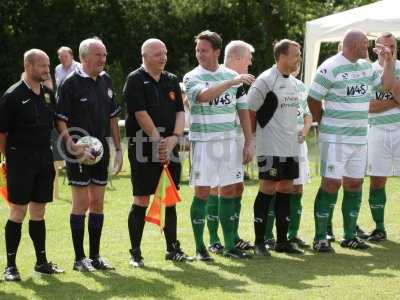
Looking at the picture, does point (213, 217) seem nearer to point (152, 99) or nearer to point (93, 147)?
point (152, 99)

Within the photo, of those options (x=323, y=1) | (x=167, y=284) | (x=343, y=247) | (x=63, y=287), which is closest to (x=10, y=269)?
(x=63, y=287)

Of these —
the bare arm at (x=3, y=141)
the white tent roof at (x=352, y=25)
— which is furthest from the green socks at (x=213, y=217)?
the white tent roof at (x=352, y=25)

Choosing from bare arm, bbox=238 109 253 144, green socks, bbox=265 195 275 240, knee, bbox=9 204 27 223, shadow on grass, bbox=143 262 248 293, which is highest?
bare arm, bbox=238 109 253 144

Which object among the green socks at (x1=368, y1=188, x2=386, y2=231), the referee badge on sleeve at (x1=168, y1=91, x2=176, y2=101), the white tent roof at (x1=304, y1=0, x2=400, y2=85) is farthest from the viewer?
the white tent roof at (x1=304, y1=0, x2=400, y2=85)

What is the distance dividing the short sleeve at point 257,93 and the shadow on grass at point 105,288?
2.19 metres

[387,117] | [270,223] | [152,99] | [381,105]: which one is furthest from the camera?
[387,117]

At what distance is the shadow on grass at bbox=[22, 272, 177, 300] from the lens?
7039 millimetres

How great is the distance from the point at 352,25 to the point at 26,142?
9330mm

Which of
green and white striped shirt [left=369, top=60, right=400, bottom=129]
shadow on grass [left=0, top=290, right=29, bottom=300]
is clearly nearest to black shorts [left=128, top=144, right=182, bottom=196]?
shadow on grass [left=0, top=290, right=29, bottom=300]

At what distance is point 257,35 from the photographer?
31.6 m

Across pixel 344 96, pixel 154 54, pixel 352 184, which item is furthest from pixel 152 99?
pixel 352 184

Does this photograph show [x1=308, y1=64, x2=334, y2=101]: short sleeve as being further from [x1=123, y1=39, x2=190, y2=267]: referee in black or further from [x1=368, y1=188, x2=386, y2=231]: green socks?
[x1=368, y1=188, x2=386, y2=231]: green socks

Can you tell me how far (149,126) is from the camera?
8.02 metres

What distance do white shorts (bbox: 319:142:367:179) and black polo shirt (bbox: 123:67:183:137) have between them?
1.74m
